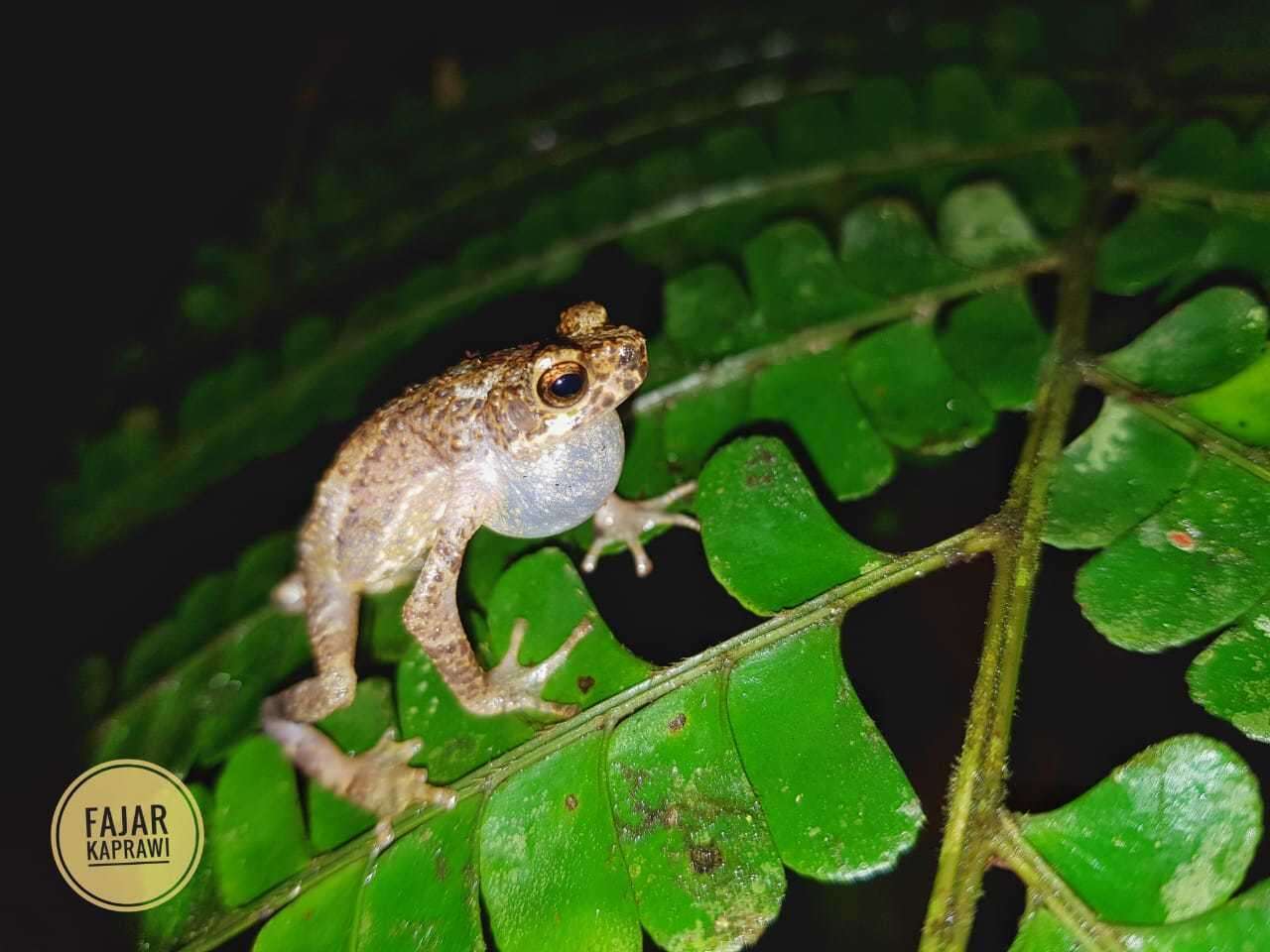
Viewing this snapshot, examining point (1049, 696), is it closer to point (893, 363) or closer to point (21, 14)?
point (893, 363)

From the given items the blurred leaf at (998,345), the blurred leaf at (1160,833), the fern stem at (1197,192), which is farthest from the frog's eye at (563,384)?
the fern stem at (1197,192)

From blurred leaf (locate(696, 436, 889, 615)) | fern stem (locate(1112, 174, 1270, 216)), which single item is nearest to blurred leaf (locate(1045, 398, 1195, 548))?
blurred leaf (locate(696, 436, 889, 615))

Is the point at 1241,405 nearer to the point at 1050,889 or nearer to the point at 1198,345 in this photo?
the point at 1198,345

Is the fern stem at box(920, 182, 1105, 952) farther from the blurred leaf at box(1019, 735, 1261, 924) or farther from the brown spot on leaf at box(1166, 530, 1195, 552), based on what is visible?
the brown spot on leaf at box(1166, 530, 1195, 552)

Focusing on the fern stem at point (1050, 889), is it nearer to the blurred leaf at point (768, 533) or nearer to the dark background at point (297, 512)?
the dark background at point (297, 512)

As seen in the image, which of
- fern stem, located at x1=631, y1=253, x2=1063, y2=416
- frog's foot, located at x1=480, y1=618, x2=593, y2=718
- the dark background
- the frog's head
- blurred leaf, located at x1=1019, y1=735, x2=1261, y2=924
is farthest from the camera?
fern stem, located at x1=631, y1=253, x2=1063, y2=416

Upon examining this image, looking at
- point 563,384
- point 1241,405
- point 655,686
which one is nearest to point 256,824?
point 655,686

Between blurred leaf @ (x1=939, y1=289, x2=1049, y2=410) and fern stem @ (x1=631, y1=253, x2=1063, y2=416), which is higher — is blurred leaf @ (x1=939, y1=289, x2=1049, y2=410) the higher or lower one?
the lower one
